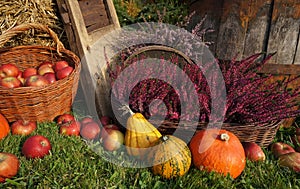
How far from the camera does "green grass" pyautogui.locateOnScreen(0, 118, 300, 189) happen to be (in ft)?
6.82

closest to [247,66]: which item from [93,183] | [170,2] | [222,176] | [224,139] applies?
[224,139]

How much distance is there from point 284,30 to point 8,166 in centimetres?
258

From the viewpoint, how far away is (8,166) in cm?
208

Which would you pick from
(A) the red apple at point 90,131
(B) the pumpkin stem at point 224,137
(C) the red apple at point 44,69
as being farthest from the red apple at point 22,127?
(B) the pumpkin stem at point 224,137

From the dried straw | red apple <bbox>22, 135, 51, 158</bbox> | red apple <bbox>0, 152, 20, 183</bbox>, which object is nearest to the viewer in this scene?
red apple <bbox>0, 152, 20, 183</bbox>

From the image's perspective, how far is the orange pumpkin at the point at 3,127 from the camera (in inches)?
98.4

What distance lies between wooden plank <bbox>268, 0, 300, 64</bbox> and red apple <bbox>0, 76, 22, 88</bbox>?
2.37 meters

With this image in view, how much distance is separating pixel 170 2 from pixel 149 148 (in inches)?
173

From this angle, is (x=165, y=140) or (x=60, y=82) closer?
(x=165, y=140)

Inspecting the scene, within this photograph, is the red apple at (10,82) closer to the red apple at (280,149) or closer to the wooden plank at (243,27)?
the wooden plank at (243,27)

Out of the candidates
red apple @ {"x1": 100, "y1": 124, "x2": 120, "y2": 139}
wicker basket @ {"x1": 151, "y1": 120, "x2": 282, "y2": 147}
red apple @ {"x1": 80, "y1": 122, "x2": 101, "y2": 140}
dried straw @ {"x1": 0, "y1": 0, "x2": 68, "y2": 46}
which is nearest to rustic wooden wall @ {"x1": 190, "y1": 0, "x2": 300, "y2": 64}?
wicker basket @ {"x1": 151, "y1": 120, "x2": 282, "y2": 147}

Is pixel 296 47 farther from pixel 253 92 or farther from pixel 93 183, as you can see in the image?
pixel 93 183

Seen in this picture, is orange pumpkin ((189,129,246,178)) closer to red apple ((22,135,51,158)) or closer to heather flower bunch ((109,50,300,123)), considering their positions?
heather flower bunch ((109,50,300,123))

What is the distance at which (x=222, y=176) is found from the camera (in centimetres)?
218
